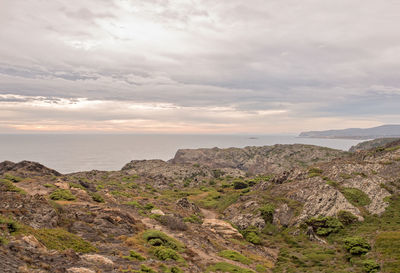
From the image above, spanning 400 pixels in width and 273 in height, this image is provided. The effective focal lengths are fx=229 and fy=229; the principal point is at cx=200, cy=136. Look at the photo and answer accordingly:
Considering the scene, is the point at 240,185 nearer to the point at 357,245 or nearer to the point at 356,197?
the point at 356,197

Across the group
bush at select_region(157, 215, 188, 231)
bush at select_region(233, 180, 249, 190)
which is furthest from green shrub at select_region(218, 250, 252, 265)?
bush at select_region(233, 180, 249, 190)

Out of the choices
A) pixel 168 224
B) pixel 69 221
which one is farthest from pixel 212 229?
pixel 69 221

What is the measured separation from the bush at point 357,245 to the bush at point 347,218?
6.84 meters

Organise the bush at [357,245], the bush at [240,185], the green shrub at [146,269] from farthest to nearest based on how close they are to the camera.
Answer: the bush at [240,185] → the bush at [357,245] → the green shrub at [146,269]

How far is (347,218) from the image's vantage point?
1439 inches

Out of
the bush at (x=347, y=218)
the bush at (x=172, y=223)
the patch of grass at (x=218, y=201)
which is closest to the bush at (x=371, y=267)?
the bush at (x=347, y=218)

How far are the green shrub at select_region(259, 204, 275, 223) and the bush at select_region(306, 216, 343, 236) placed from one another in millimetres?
6867

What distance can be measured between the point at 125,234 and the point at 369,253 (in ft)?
90.0

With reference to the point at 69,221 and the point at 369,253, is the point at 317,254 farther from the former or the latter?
the point at 69,221

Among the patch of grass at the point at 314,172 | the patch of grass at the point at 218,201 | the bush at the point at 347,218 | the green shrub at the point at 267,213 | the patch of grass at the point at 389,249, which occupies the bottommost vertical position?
the patch of grass at the point at 218,201

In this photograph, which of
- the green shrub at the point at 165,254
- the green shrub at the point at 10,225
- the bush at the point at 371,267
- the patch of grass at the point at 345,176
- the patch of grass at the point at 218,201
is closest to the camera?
the green shrub at the point at 10,225

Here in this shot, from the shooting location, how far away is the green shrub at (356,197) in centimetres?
4073

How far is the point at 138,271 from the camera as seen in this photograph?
51.2 ft

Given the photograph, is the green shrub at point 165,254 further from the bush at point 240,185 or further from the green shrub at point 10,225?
the bush at point 240,185
